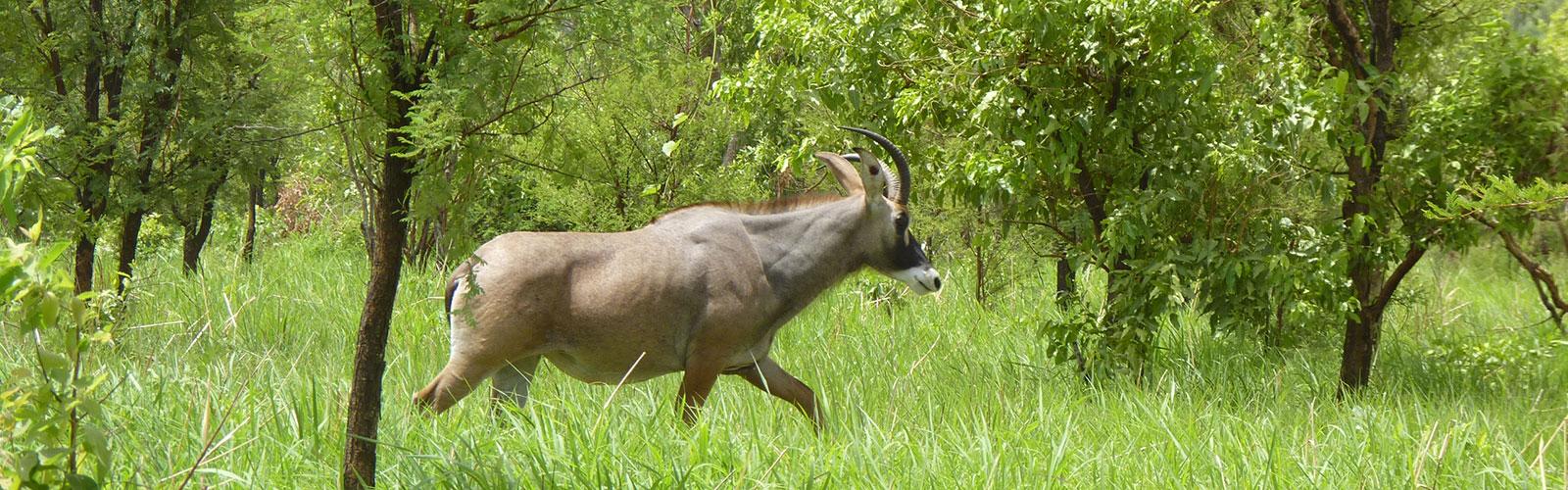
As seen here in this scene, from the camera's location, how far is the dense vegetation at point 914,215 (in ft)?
14.3

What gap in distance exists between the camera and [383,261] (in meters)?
4.34

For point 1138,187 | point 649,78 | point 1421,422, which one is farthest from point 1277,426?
point 649,78

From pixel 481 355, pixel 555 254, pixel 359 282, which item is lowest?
pixel 359 282

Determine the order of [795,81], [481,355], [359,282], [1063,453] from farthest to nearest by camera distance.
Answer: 1. [359,282]
2. [795,81]
3. [481,355]
4. [1063,453]

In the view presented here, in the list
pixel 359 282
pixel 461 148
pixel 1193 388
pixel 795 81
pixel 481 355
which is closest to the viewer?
pixel 461 148

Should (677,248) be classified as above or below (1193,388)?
above

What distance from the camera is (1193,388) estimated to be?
716 cm

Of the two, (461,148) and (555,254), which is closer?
(461,148)

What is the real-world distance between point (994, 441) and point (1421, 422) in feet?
6.35

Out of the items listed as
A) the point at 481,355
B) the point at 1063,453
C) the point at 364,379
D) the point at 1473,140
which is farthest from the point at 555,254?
the point at 1473,140

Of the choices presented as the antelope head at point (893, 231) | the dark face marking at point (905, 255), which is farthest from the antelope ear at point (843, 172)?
the dark face marking at point (905, 255)

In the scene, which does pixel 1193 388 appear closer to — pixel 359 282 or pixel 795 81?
pixel 795 81

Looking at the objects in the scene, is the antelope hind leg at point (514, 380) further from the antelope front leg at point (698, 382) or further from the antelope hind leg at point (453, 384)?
the antelope front leg at point (698, 382)

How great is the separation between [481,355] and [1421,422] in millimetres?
3938
